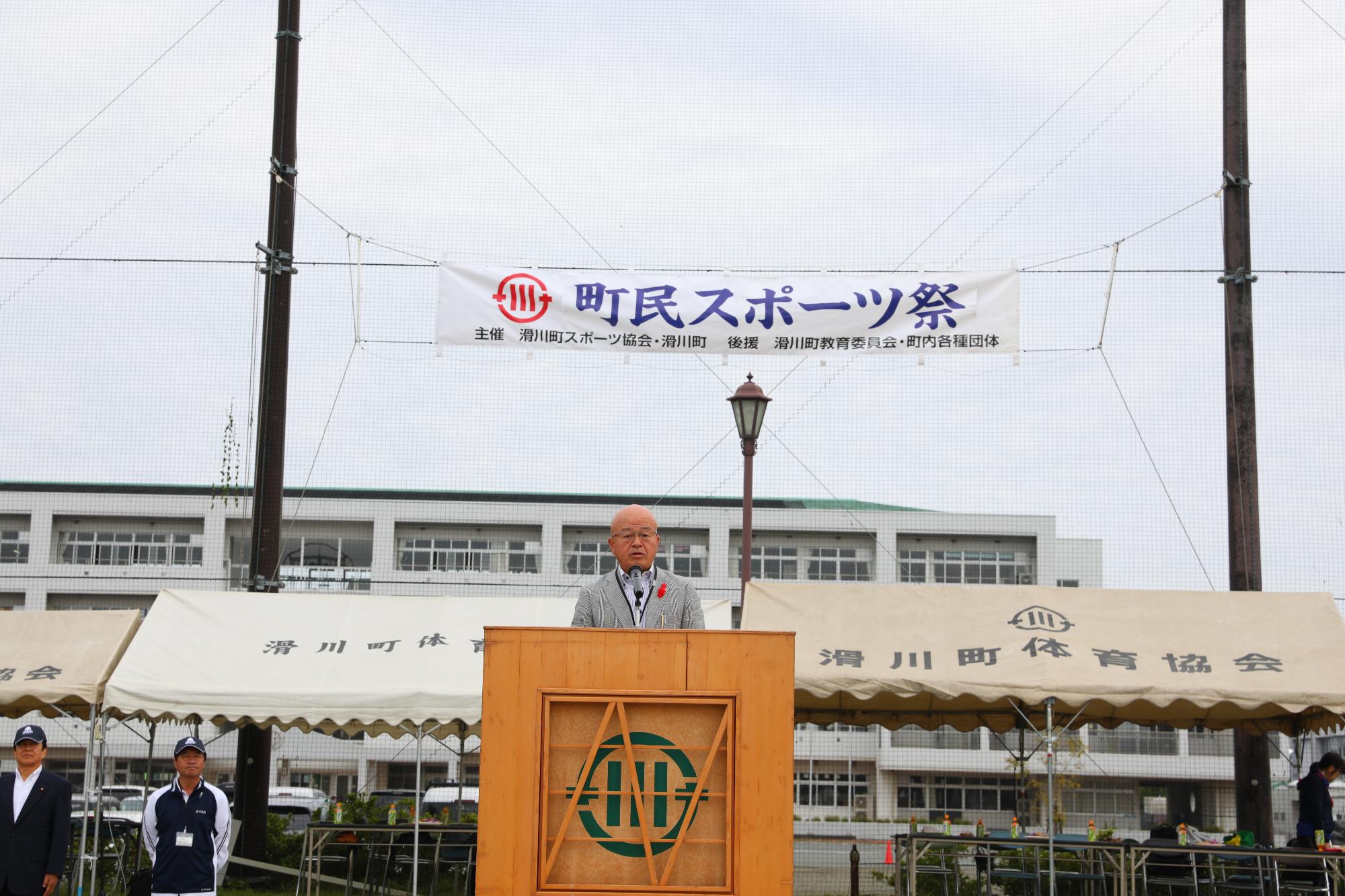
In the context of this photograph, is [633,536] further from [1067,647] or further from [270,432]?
[270,432]

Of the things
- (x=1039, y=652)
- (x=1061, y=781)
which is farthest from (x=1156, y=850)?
(x=1061, y=781)

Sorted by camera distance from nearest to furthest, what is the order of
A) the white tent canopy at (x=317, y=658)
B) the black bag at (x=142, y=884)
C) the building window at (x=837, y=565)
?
the black bag at (x=142, y=884) → the white tent canopy at (x=317, y=658) → the building window at (x=837, y=565)

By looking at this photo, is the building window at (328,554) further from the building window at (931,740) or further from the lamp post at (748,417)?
the lamp post at (748,417)

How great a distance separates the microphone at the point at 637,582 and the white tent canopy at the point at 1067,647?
4.77m

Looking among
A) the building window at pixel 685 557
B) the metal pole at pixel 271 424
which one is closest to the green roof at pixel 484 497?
the building window at pixel 685 557

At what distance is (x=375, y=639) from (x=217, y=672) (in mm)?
1371

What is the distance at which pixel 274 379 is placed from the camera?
15648 millimetres

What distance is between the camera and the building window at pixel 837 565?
194 feet

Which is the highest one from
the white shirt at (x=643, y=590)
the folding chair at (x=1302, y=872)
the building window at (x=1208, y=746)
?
the white shirt at (x=643, y=590)

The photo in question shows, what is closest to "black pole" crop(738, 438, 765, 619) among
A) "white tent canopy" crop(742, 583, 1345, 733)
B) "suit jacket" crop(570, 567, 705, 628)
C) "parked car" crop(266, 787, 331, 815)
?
"white tent canopy" crop(742, 583, 1345, 733)

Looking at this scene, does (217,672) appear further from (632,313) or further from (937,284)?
(937,284)

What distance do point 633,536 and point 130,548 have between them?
54.5 metres

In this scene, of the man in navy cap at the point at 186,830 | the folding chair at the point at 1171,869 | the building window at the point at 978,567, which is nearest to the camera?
the man in navy cap at the point at 186,830

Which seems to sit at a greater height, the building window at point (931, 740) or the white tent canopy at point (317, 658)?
the white tent canopy at point (317, 658)
